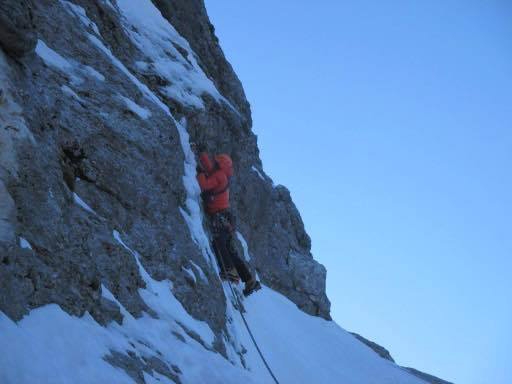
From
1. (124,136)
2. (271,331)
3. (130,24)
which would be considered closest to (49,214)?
(124,136)

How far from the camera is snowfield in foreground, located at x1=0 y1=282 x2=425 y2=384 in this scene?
174 inches

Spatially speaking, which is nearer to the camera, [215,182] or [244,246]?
[215,182]

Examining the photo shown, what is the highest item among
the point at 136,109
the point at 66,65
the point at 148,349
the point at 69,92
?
the point at 136,109

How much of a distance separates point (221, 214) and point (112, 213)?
15.2 ft

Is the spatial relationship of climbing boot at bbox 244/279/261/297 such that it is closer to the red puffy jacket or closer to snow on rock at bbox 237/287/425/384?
snow on rock at bbox 237/287/425/384

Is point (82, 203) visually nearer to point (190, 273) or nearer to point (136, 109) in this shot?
point (190, 273)

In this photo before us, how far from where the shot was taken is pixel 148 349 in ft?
21.0

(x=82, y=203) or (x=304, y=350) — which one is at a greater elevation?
→ (x=304, y=350)

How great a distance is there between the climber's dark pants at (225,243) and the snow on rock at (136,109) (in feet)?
10.2

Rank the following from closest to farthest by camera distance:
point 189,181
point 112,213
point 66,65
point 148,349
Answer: point 148,349, point 112,213, point 66,65, point 189,181

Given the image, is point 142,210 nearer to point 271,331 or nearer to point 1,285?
point 1,285

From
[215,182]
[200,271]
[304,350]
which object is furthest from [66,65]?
[304,350]

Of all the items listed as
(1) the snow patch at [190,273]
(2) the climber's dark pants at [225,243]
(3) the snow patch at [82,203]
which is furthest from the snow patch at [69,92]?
(2) the climber's dark pants at [225,243]

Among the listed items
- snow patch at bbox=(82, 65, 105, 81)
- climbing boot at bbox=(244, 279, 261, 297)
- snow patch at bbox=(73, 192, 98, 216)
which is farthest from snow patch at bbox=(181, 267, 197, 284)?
climbing boot at bbox=(244, 279, 261, 297)
